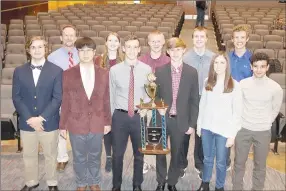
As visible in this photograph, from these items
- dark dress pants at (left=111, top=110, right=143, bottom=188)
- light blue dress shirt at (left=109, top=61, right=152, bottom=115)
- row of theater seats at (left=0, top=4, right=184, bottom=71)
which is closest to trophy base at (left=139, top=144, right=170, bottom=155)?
dark dress pants at (left=111, top=110, right=143, bottom=188)

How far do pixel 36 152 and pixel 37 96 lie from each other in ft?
1.98

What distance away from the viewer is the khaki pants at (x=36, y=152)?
3766 mm

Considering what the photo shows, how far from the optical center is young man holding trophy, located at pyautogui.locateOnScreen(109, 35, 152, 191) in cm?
363

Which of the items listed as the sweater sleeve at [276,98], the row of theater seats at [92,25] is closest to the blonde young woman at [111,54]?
the sweater sleeve at [276,98]

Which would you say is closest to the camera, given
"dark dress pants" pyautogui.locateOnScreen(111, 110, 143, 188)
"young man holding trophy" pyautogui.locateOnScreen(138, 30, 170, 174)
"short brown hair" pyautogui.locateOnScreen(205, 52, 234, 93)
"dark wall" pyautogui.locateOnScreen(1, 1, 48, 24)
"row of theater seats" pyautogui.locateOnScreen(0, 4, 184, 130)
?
"short brown hair" pyautogui.locateOnScreen(205, 52, 234, 93)

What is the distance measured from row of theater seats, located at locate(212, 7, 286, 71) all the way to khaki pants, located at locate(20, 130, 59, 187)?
4876mm

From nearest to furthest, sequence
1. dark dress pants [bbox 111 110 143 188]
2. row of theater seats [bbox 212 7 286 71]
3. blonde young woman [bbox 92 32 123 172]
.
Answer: dark dress pants [bbox 111 110 143 188] → blonde young woman [bbox 92 32 123 172] → row of theater seats [bbox 212 7 286 71]

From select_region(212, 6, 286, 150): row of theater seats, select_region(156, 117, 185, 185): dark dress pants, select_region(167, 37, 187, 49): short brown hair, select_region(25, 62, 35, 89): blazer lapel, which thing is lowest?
select_region(156, 117, 185, 185): dark dress pants

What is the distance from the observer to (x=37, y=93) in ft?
11.9

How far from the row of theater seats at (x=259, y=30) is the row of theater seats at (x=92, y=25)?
1441mm

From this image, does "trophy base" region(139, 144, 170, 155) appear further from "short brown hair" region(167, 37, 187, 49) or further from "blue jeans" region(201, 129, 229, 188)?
"short brown hair" region(167, 37, 187, 49)

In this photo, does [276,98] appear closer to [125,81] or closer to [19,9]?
[125,81]

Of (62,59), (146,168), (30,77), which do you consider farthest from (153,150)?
(62,59)

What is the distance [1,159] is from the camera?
483 centimetres
